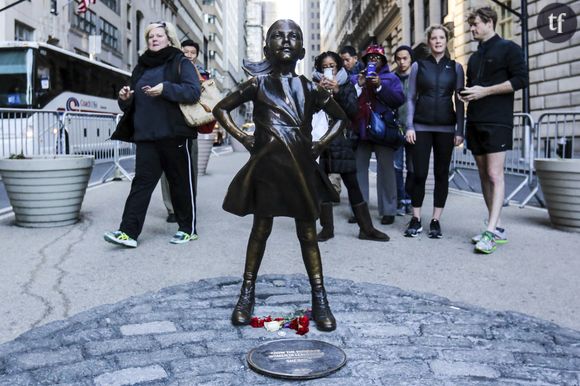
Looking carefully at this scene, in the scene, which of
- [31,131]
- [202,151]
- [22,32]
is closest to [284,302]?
[31,131]

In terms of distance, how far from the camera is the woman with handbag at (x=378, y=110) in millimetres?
6289

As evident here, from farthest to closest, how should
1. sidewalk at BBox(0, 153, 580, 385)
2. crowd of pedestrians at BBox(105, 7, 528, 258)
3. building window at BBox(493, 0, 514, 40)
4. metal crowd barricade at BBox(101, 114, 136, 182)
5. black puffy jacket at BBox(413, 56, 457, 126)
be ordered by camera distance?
building window at BBox(493, 0, 514, 40) → metal crowd barricade at BBox(101, 114, 136, 182) → black puffy jacket at BBox(413, 56, 457, 126) → crowd of pedestrians at BBox(105, 7, 528, 258) → sidewalk at BBox(0, 153, 580, 385)

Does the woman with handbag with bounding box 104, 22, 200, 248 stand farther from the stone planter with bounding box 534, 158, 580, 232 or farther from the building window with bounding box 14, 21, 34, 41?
the building window with bounding box 14, 21, 34, 41

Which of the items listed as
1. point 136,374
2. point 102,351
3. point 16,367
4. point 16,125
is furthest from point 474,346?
point 16,125

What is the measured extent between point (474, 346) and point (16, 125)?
31.2 feet

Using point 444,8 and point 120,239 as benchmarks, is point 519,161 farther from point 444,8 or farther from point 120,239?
point 444,8

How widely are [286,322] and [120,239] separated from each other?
2.60 m

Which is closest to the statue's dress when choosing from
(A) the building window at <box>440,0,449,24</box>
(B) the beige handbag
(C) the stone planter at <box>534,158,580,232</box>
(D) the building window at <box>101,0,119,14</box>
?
(B) the beige handbag

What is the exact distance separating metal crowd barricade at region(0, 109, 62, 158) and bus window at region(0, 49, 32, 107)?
21.9ft

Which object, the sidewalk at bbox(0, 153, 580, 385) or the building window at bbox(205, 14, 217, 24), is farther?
the building window at bbox(205, 14, 217, 24)

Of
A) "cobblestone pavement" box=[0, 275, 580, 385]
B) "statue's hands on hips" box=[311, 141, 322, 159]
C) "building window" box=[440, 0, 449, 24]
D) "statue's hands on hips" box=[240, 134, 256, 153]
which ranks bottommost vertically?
"cobblestone pavement" box=[0, 275, 580, 385]

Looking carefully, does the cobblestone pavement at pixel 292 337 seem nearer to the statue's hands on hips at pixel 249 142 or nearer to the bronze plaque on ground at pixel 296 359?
the bronze plaque on ground at pixel 296 359

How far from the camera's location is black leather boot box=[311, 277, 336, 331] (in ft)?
9.75

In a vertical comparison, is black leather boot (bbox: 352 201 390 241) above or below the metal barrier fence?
below
